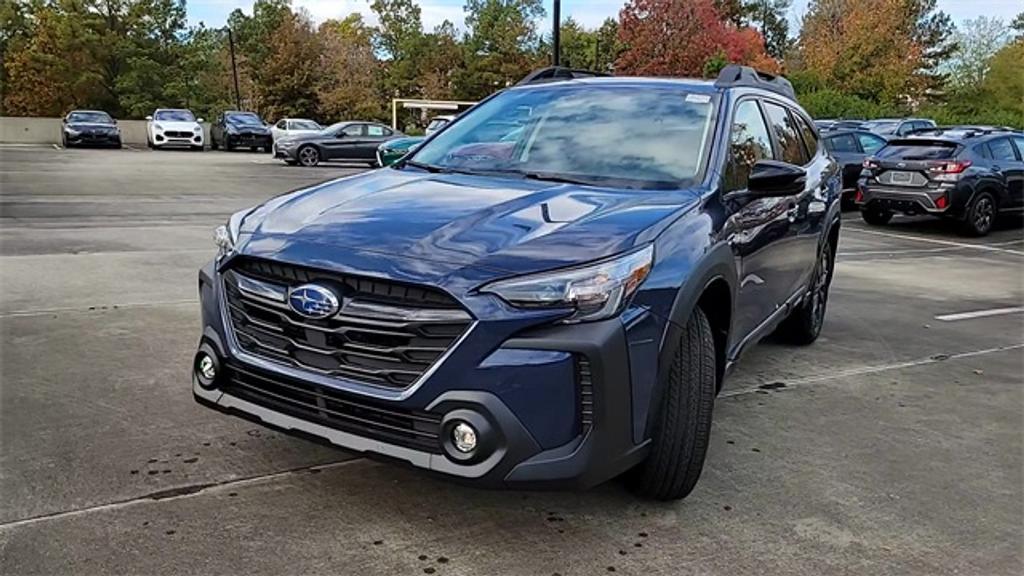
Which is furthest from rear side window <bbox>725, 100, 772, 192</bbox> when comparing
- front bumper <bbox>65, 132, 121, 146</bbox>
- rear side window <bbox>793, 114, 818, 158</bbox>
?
front bumper <bbox>65, 132, 121, 146</bbox>

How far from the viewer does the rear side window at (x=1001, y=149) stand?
14148mm

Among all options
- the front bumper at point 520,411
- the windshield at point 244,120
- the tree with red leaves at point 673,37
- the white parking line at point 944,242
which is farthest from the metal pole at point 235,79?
the front bumper at point 520,411

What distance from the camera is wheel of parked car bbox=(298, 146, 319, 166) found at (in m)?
26.2

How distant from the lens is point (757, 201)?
398 centimetres

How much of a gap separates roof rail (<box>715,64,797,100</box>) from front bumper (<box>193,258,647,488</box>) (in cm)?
216

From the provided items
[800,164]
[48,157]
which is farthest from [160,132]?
[800,164]

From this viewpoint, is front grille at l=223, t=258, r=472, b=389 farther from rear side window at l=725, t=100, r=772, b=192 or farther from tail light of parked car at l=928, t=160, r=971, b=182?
tail light of parked car at l=928, t=160, r=971, b=182

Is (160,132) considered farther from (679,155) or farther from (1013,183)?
(679,155)

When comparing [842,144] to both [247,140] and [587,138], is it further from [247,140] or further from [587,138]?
[247,140]

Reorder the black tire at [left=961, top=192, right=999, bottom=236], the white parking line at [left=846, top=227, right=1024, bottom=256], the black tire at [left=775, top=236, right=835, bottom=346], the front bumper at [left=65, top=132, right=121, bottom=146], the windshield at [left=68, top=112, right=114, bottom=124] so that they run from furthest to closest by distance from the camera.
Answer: the windshield at [left=68, top=112, right=114, bottom=124]
the front bumper at [left=65, top=132, right=121, bottom=146]
the black tire at [left=961, top=192, right=999, bottom=236]
the white parking line at [left=846, top=227, right=1024, bottom=256]
the black tire at [left=775, top=236, right=835, bottom=346]

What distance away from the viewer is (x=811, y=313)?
582cm

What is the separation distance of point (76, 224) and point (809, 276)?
8481mm

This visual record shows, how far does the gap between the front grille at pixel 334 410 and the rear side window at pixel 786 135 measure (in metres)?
3.01

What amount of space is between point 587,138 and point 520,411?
69.4 inches
